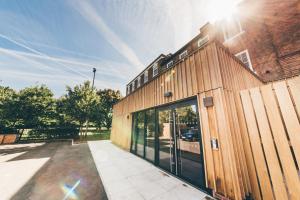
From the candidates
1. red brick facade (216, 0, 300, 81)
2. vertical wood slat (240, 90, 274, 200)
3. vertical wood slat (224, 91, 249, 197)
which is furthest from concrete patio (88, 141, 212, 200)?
red brick facade (216, 0, 300, 81)

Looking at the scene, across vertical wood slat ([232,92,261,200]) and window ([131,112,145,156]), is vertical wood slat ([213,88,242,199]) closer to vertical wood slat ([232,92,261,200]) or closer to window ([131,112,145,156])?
vertical wood slat ([232,92,261,200])

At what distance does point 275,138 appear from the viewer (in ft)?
8.33

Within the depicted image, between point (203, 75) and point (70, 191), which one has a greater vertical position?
point (203, 75)

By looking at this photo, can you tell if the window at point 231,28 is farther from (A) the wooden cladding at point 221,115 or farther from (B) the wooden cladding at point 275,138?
(B) the wooden cladding at point 275,138

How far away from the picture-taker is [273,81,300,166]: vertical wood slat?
228 cm

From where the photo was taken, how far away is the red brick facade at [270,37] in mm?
7309

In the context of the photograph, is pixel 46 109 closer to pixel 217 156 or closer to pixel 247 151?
pixel 217 156

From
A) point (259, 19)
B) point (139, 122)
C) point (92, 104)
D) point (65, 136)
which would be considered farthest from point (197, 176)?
point (65, 136)

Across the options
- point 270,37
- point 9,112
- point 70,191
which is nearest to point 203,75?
point 70,191

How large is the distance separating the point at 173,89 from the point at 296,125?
3266 mm

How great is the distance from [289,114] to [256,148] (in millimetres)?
1015

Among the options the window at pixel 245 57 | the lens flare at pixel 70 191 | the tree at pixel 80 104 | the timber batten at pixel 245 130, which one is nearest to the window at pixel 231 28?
the window at pixel 245 57

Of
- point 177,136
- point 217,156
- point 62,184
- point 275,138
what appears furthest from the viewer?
point 177,136

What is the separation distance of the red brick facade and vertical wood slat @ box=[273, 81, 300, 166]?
766 centimetres
